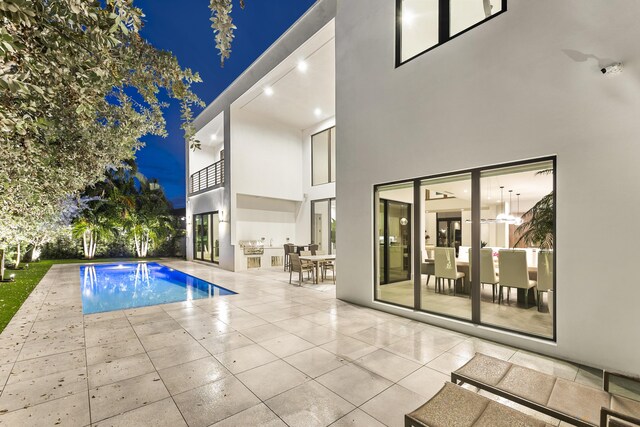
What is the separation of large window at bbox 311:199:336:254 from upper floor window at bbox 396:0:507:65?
25.2 ft

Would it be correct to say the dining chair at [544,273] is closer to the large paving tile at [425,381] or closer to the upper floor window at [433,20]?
the large paving tile at [425,381]

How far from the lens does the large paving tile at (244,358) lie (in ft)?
11.6

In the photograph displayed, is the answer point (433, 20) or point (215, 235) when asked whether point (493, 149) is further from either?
point (215, 235)

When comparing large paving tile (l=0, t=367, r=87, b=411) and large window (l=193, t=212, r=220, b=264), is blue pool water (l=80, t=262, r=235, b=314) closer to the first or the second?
large window (l=193, t=212, r=220, b=264)

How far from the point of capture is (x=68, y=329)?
16.0 feet

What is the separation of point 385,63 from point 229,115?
7829 millimetres

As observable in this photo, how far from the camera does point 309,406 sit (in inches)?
109

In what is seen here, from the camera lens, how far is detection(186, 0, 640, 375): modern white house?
3400 mm

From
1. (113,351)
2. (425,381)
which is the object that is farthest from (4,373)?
(425,381)

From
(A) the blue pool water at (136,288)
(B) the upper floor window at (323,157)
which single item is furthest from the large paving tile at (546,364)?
(B) the upper floor window at (323,157)

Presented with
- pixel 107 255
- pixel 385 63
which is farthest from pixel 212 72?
pixel 385 63

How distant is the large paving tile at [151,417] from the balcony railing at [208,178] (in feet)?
34.5

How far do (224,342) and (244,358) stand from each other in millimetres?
680

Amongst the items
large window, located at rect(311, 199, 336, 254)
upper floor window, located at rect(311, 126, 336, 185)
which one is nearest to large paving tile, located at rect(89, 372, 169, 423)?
large window, located at rect(311, 199, 336, 254)
